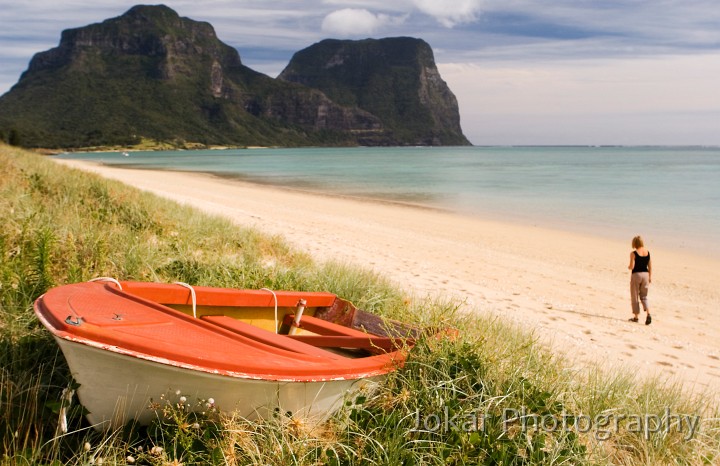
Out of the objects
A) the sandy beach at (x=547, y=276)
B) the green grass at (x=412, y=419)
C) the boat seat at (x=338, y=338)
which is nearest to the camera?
the green grass at (x=412, y=419)

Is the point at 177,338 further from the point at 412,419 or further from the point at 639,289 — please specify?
the point at 639,289

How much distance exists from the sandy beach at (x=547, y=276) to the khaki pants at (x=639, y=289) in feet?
0.98

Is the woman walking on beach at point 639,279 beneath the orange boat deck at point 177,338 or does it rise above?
beneath

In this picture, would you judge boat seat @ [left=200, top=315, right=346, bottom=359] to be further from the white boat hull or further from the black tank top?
the black tank top

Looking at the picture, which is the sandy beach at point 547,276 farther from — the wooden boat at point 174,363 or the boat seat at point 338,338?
the wooden boat at point 174,363

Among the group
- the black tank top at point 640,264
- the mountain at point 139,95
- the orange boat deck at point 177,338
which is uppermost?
the mountain at point 139,95

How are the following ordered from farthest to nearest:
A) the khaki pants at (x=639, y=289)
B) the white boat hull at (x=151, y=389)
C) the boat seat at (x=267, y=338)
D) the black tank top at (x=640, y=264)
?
the black tank top at (x=640, y=264) → the khaki pants at (x=639, y=289) → the boat seat at (x=267, y=338) → the white boat hull at (x=151, y=389)

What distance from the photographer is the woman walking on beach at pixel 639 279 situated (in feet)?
28.1

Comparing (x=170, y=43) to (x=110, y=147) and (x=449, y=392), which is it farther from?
(x=449, y=392)

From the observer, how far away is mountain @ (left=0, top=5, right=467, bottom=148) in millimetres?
121875

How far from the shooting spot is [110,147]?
369 ft

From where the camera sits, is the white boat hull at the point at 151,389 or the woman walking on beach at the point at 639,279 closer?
the white boat hull at the point at 151,389

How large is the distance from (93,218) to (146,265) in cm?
264

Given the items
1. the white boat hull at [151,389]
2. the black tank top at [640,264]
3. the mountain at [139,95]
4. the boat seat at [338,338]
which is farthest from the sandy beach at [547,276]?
the mountain at [139,95]
